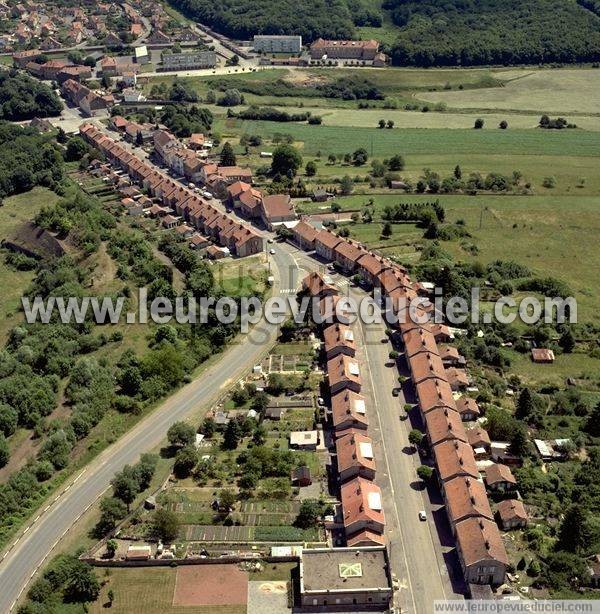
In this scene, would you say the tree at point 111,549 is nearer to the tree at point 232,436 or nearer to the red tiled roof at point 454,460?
the tree at point 232,436

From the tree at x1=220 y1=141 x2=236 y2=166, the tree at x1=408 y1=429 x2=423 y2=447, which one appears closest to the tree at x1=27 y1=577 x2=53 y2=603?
the tree at x1=408 y1=429 x2=423 y2=447

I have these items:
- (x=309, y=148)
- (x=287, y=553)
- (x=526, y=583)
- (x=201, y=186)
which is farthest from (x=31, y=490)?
(x=309, y=148)

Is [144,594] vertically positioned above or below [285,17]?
below

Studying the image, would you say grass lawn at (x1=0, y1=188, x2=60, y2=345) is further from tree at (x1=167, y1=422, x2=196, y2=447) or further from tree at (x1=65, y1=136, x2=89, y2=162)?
tree at (x1=167, y1=422, x2=196, y2=447)

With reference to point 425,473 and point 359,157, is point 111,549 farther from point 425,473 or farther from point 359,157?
point 359,157

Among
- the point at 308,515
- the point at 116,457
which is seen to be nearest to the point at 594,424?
the point at 308,515

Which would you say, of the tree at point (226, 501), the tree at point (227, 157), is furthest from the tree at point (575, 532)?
the tree at point (227, 157)

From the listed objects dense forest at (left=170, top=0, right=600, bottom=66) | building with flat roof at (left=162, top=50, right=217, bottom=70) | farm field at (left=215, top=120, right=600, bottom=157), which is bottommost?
farm field at (left=215, top=120, right=600, bottom=157)
